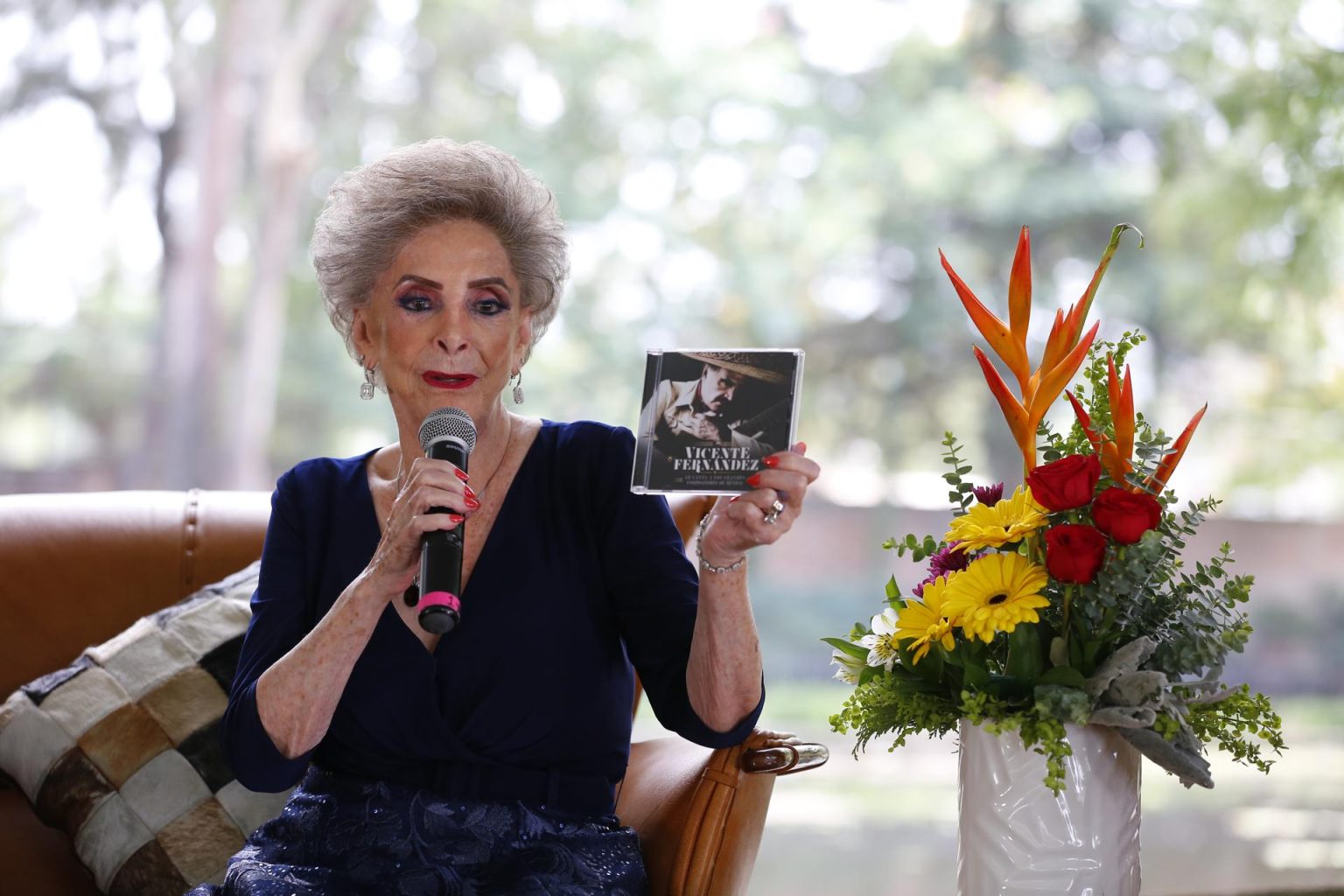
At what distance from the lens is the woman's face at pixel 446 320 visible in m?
1.64

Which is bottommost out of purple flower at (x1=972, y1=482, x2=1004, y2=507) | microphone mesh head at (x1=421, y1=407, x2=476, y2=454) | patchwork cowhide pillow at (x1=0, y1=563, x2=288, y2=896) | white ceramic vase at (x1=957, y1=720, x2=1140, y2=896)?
patchwork cowhide pillow at (x1=0, y1=563, x2=288, y2=896)

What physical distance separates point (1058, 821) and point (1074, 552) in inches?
10.7

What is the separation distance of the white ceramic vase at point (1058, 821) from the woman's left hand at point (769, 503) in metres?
0.30

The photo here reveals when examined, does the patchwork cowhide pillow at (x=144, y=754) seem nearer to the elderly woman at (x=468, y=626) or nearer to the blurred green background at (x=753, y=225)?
the elderly woman at (x=468, y=626)

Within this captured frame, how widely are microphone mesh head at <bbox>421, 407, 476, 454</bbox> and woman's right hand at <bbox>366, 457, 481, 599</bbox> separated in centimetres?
11

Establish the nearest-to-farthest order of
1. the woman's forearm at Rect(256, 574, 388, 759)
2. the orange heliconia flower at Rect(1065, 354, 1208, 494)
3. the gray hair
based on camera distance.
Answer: the orange heliconia flower at Rect(1065, 354, 1208, 494), the woman's forearm at Rect(256, 574, 388, 759), the gray hair

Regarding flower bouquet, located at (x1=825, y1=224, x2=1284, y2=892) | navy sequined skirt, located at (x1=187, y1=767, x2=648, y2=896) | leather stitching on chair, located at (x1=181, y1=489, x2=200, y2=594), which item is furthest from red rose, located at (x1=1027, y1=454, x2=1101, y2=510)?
leather stitching on chair, located at (x1=181, y1=489, x2=200, y2=594)

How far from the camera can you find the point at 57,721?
6.30ft

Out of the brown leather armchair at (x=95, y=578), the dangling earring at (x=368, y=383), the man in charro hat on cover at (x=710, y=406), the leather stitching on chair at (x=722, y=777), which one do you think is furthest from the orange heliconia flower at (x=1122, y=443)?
the dangling earring at (x=368, y=383)

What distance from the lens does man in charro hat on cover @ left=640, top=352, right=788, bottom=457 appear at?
1313 mm

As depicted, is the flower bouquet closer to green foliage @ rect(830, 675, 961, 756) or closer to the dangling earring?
green foliage @ rect(830, 675, 961, 756)

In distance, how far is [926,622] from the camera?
4.46ft

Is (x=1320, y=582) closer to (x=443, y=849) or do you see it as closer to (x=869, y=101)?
(x=869, y=101)

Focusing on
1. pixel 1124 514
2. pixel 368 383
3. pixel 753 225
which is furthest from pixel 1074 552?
pixel 753 225
